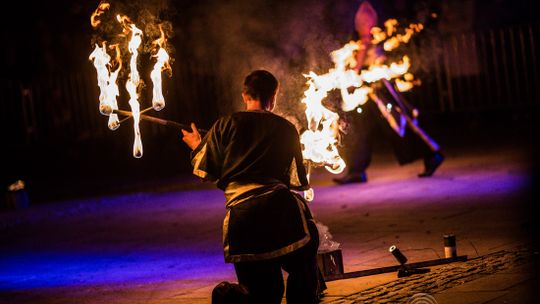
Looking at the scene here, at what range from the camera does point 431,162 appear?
14.3m

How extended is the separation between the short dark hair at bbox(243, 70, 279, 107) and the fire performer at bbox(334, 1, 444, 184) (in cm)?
778

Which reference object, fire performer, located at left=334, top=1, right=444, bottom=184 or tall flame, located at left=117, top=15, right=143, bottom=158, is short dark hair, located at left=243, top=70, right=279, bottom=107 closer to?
tall flame, located at left=117, top=15, right=143, bottom=158

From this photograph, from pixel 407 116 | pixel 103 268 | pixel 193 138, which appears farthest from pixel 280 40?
pixel 407 116

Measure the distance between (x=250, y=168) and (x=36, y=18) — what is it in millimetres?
18647

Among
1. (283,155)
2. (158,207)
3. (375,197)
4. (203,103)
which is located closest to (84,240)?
(158,207)

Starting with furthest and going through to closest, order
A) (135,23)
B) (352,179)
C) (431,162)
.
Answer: (352,179)
(431,162)
(135,23)

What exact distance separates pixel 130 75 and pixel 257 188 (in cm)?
169

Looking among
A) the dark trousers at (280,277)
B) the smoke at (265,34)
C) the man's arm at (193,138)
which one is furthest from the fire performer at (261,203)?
the smoke at (265,34)

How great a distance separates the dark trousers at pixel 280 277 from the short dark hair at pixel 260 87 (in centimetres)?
93

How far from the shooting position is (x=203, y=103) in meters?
22.8

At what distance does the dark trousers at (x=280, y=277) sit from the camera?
20.2 feet

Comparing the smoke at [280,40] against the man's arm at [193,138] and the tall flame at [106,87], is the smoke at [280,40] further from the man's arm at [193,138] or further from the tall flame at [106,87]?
Result: the man's arm at [193,138]

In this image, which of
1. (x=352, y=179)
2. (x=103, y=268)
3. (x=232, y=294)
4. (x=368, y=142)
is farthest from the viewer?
(x=368, y=142)

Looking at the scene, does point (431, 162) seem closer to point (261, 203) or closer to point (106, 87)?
point (106, 87)
